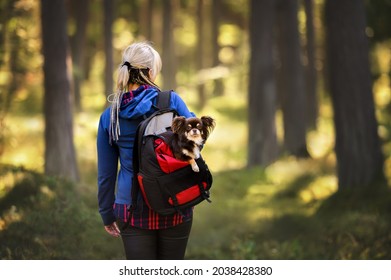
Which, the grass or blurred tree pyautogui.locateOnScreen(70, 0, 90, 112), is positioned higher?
blurred tree pyautogui.locateOnScreen(70, 0, 90, 112)

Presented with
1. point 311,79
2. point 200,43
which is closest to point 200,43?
point 200,43

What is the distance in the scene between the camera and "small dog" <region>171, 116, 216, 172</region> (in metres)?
4.28

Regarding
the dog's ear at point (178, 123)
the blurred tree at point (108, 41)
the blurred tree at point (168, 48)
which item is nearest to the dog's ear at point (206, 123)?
the dog's ear at point (178, 123)

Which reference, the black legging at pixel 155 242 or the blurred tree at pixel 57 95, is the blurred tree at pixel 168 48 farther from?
the black legging at pixel 155 242

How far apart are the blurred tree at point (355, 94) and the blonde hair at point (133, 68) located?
814 cm

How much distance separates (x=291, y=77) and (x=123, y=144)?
15982mm

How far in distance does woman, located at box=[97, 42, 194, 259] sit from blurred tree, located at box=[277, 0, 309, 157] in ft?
48.8

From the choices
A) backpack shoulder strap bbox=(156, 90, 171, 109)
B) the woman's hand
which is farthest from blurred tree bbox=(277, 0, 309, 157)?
backpack shoulder strap bbox=(156, 90, 171, 109)

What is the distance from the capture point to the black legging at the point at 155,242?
4.55 m

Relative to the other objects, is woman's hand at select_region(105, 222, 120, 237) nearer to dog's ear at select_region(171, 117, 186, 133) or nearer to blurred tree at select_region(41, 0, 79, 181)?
dog's ear at select_region(171, 117, 186, 133)

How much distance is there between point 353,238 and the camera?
33.2 ft

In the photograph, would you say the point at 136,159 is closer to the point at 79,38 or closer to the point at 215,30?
the point at 79,38
